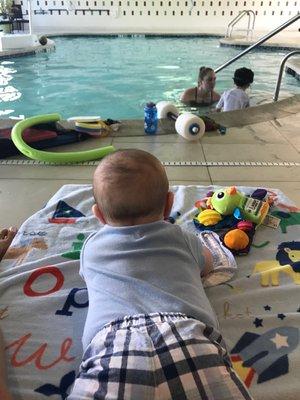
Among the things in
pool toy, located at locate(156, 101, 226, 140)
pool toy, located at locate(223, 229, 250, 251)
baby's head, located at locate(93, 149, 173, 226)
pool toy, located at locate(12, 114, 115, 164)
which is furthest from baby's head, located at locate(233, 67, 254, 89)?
baby's head, located at locate(93, 149, 173, 226)

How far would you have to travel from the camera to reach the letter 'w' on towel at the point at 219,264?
1636 mm

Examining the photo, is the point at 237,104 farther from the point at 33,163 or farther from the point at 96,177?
the point at 96,177

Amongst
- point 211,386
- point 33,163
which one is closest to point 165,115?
point 33,163

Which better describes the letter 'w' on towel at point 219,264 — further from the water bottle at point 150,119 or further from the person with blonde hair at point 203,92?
the person with blonde hair at point 203,92

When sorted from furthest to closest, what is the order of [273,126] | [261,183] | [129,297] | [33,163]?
[273,126] < [33,163] < [261,183] < [129,297]

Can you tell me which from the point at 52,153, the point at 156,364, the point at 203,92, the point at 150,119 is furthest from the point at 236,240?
the point at 203,92

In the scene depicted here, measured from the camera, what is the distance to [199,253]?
145cm

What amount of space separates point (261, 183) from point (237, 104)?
1939 mm

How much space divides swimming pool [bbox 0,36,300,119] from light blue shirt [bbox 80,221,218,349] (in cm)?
448

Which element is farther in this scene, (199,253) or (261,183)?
(261,183)

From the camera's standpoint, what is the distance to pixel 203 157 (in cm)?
310

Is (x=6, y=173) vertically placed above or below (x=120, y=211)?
below

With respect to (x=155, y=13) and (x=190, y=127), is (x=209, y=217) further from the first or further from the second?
(x=155, y=13)

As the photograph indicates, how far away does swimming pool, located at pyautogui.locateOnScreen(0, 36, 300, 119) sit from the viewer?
605 cm
